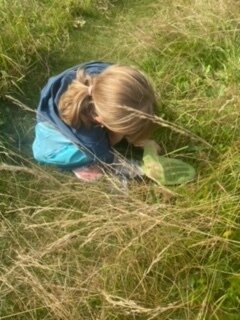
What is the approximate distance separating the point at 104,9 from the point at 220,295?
2.68 metres

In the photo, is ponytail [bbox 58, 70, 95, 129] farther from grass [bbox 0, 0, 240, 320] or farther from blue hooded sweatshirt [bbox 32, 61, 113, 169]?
grass [bbox 0, 0, 240, 320]

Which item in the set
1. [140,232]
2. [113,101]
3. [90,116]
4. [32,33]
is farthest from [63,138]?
[32,33]

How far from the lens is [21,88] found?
3512mm

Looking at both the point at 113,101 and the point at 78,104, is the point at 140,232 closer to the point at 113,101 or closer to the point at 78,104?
the point at 113,101

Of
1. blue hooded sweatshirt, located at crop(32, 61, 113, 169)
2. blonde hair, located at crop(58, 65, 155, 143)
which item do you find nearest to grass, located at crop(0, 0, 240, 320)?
blue hooded sweatshirt, located at crop(32, 61, 113, 169)

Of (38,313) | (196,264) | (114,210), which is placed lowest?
(38,313)

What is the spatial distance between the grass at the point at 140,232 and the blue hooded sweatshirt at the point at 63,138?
0.38 feet

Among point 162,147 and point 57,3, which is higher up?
point 57,3

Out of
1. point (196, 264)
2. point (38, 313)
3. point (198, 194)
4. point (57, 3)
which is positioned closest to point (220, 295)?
point (196, 264)

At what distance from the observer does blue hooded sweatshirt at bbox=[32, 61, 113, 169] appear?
2.79 m

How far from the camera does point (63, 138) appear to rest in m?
2.88

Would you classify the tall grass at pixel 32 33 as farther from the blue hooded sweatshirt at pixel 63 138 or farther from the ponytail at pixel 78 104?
the ponytail at pixel 78 104

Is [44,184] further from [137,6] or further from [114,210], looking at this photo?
[137,6]

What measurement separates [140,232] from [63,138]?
3.00ft
